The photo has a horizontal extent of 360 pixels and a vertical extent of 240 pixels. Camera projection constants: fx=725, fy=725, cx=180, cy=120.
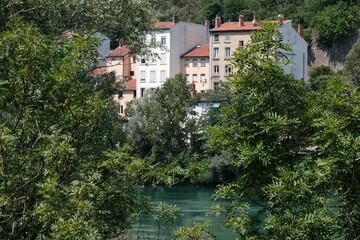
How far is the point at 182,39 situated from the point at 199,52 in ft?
7.67

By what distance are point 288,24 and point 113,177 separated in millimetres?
64440

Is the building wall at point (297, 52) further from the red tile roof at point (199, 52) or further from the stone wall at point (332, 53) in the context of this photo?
the red tile roof at point (199, 52)

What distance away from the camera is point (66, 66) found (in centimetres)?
798

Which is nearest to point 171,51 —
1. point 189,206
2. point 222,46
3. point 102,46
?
point 222,46

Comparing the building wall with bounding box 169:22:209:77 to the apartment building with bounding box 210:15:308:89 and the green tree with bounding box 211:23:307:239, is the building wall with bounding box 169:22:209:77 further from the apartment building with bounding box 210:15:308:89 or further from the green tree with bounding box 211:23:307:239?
the green tree with bounding box 211:23:307:239

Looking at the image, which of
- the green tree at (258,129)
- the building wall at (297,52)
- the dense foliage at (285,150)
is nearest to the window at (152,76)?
the building wall at (297,52)

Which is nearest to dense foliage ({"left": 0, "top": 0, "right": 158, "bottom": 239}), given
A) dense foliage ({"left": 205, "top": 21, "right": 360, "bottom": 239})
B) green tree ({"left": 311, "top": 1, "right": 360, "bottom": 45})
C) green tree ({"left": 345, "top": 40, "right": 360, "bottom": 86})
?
dense foliage ({"left": 205, "top": 21, "right": 360, "bottom": 239})

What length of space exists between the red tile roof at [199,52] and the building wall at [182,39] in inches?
25.7

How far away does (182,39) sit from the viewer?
2977 inches

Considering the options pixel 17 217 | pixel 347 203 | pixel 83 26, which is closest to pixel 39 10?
A: pixel 83 26

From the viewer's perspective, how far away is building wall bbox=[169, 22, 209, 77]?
74500 millimetres

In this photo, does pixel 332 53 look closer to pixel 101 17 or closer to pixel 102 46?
pixel 102 46

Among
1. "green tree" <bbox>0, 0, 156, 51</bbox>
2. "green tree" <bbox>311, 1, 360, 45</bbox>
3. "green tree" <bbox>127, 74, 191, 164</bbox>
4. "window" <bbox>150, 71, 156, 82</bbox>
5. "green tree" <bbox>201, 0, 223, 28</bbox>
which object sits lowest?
"green tree" <bbox>127, 74, 191, 164</bbox>

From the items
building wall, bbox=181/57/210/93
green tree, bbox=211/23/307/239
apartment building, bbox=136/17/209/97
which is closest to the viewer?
green tree, bbox=211/23/307/239
